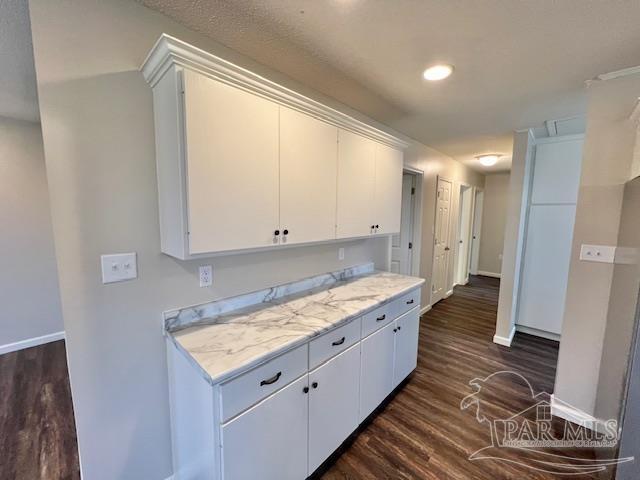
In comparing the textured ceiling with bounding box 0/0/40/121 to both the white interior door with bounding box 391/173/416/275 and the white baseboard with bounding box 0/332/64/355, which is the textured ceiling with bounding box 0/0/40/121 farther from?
the white interior door with bounding box 391/173/416/275

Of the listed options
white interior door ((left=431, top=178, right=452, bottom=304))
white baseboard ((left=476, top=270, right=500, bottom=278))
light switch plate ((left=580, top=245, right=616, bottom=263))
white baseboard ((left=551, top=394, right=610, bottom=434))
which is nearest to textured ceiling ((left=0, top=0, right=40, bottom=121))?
light switch plate ((left=580, top=245, right=616, bottom=263))

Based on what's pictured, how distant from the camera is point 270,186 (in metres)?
1.43

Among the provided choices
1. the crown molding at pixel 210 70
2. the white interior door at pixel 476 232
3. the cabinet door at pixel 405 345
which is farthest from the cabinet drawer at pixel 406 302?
the white interior door at pixel 476 232

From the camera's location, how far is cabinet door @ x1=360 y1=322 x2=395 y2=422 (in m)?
1.80

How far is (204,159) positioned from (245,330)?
2.84ft

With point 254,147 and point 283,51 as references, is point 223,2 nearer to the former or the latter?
point 283,51

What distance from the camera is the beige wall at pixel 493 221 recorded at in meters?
6.02

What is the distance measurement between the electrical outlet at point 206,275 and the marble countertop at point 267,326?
21 cm

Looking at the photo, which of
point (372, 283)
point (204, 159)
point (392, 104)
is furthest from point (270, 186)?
point (392, 104)

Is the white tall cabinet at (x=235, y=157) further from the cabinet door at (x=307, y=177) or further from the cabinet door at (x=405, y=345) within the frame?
the cabinet door at (x=405, y=345)

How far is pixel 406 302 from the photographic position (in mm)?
2195

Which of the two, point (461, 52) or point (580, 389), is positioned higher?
point (461, 52)

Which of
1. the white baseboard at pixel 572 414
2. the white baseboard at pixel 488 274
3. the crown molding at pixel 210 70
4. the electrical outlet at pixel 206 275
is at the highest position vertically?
the crown molding at pixel 210 70

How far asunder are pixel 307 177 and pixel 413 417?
1933 millimetres
